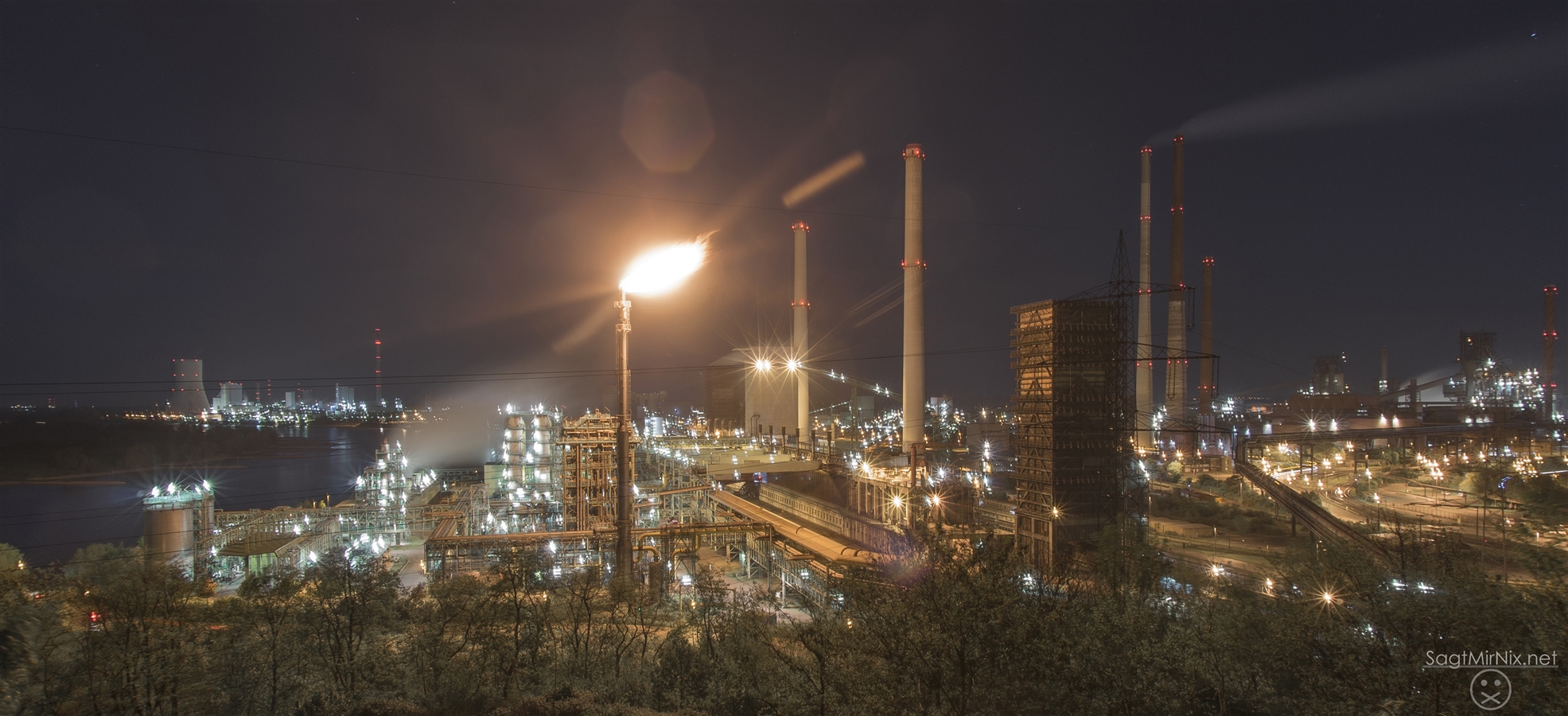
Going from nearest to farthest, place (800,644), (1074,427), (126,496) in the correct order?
(800,644), (1074,427), (126,496)

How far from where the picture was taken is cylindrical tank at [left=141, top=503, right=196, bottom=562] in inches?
757

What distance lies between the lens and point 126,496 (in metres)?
38.1

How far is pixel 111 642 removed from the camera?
7656mm

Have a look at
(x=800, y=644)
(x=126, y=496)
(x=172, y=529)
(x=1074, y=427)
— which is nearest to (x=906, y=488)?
(x=1074, y=427)

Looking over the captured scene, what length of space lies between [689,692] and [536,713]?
5.99 feet

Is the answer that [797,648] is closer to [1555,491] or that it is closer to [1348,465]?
[1555,491]

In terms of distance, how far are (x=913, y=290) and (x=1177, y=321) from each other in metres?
21.5

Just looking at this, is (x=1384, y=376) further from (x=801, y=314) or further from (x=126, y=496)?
(x=126, y=496)

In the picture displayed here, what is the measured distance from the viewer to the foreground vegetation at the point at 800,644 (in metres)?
6.19

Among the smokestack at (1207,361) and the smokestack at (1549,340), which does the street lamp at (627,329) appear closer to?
the smokestack at (1207,361)

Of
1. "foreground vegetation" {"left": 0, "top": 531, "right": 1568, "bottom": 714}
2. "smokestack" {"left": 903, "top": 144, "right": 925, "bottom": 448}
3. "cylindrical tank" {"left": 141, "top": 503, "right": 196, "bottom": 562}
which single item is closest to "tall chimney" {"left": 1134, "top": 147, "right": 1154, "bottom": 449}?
"smokestack" {"left": 903, "top": 144, "right": 925, "bottom": 448}

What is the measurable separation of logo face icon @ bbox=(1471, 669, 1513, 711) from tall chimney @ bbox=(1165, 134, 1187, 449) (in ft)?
120

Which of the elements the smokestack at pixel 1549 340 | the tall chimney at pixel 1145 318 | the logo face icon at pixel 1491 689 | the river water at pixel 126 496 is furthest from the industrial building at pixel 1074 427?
the smokestack at pixel 1549 340

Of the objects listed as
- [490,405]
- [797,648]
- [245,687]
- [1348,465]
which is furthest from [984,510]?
[490,405]
